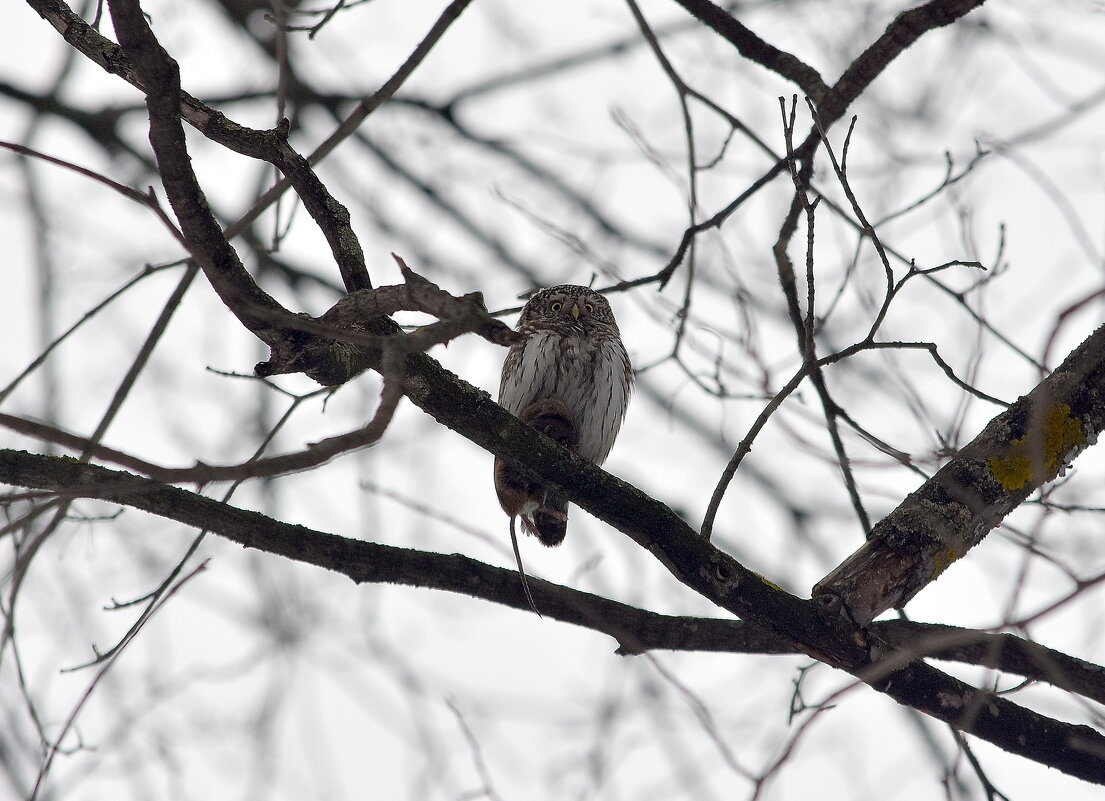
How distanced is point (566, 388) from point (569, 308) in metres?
0.75

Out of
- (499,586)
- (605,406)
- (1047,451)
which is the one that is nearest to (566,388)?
(605,406)

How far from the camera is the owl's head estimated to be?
516 centimetres

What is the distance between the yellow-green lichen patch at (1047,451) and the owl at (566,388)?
66.9 inches

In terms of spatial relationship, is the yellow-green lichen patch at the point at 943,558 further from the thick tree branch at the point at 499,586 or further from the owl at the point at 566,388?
the owl at the point at 566,388

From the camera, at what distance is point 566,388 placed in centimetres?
463

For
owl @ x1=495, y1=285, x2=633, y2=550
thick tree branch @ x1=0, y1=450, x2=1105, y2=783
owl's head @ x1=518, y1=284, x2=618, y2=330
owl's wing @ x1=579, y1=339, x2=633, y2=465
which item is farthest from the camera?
owl's head @ x1=518, y1=284, x2=618, y2=330

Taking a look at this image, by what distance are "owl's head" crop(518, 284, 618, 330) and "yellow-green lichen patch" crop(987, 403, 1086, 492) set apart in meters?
2.41

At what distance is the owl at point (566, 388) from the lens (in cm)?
421

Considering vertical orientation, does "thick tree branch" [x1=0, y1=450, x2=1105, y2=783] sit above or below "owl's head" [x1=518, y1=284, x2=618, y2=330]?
below

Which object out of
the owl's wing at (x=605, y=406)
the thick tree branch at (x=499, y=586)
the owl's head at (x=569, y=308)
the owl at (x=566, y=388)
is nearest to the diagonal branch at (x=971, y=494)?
the thick tree branch at (x=499, y=586)

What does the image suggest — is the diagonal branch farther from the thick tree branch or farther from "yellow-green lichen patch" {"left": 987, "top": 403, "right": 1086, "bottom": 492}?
the thick tree branch

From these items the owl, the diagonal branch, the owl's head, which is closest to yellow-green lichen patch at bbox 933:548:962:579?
the diagonal branch

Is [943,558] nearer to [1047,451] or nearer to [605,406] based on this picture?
[1047,451]

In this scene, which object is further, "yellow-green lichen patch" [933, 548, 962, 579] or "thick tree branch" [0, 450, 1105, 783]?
"yellow-green lichen patch" [933, 548, 962, 579]
